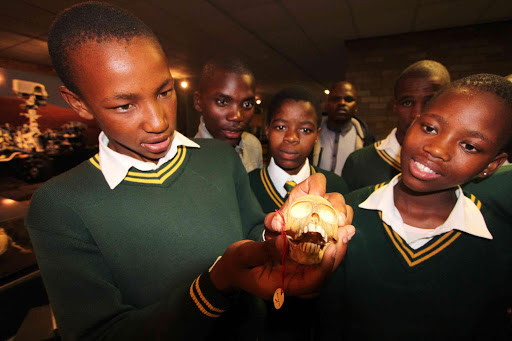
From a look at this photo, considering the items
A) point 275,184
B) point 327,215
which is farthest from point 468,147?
point 275,184

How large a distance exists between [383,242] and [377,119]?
4778mm

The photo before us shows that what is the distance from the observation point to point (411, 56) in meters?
4.89

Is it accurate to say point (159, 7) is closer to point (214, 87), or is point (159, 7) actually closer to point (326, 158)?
point (214, 87)

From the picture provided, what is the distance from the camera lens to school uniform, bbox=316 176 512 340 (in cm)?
117

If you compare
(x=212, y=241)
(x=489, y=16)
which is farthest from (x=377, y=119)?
(x=212, y=241)

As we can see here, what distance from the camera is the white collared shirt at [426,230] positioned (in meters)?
1.17

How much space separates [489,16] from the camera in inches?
161

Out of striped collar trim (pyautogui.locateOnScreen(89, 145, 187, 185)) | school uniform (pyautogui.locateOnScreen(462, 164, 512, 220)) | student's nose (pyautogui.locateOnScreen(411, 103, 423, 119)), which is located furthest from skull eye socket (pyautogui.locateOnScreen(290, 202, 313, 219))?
student's nose (pyautogui.locateOnScreen(411, 103, 423, 119))

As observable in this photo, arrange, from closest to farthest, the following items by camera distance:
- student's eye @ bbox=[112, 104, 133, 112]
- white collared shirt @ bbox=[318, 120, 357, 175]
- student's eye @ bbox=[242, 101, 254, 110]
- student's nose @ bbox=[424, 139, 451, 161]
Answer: student's eye @ bbox=[112, 104, 133, 112]
student's nose @ bbox=[424, 139, 451, 161]
student's eye @ bbox=[242, 101, 254, 110]
white collared shirt @ bbox=[318, 120, 357, 175]

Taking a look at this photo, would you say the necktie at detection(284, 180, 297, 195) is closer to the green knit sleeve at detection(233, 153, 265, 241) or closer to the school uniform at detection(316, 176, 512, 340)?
the green knit sleeve at detection(233, 153, 265, 241)

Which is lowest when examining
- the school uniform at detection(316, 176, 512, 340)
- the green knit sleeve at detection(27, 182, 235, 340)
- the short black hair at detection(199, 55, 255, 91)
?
the school uniform at detection(316, 176, 512, 340)

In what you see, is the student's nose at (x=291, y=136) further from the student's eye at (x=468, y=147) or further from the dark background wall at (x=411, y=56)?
the dark background wall at (x=411, y=56)

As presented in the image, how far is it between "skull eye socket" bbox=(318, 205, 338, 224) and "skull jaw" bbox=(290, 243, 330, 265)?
0.12 m

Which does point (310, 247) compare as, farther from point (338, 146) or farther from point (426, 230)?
point (338, 146)
